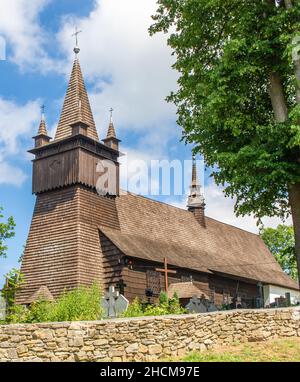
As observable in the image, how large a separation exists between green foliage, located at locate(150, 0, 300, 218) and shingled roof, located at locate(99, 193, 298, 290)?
14.7 metres

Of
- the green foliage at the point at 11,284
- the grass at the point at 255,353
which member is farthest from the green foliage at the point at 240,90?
the green foliage at the point at 11,284

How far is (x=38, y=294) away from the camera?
1289 inches

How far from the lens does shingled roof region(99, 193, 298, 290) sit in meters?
36.6

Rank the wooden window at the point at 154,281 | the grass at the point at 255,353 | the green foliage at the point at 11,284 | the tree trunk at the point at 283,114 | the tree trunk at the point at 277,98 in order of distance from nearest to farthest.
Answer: the grass at the point at 255,353 → the tree trunk at the point at 283,114 → the tree trunk at the point at 277,98 → the green foliage at the point at 11,284 → the wooden window at the point at 154,281

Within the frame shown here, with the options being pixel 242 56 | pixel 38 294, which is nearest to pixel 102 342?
pixel 242 56

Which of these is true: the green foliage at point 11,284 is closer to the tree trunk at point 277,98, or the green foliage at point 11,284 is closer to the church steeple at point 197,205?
the tree trunk at point 277,98

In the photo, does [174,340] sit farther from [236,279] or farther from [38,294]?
[236,279]

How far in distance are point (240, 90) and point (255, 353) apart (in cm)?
892

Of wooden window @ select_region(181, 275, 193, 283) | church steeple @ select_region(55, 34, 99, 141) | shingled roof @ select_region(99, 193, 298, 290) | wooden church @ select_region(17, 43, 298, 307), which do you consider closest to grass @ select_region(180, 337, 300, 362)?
wooden church @ select_region(17, 43, 298, 307)

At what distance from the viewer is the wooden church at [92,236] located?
109ft

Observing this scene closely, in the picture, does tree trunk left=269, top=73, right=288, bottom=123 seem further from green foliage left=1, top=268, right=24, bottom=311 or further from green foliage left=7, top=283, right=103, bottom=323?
green foliage left=1, top=268, right=24, bottom=311

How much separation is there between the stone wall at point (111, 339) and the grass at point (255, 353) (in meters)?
0.46

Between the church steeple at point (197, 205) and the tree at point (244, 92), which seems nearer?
the tree at point (244, 92)

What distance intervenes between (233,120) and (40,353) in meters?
9.27
